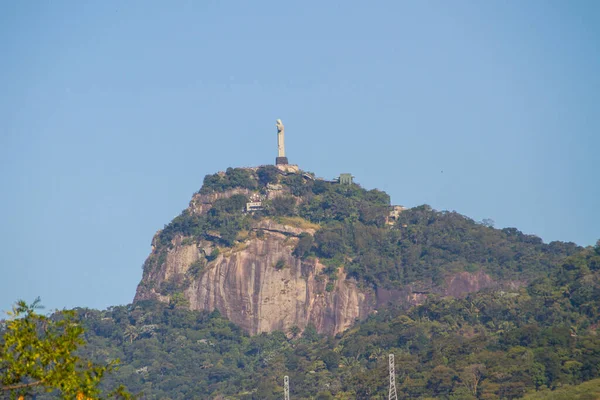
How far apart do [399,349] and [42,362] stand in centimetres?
10547

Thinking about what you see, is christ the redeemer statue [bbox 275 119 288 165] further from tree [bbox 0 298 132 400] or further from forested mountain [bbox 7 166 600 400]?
tree [bbox 0 298 132 400]

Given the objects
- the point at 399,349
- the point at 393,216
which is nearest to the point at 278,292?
the point at 393,216

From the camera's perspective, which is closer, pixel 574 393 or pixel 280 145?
pixel 574 393

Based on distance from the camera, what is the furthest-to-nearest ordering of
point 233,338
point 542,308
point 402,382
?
1. point 233,338
2. point 542,308
3. point 402,382

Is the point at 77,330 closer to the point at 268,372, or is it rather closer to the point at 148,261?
the point at 268,372

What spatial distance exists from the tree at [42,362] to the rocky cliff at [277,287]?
123100 mm

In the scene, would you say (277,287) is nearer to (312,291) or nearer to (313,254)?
(312,291)

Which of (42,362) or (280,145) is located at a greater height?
(280,145)

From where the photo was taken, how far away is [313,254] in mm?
155375

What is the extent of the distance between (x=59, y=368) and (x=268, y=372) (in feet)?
355

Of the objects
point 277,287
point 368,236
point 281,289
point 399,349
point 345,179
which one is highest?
point 345,179

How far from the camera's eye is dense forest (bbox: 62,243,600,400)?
106 metres

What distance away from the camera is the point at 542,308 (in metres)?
132

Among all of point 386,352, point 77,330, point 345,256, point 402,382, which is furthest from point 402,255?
point 77,330
